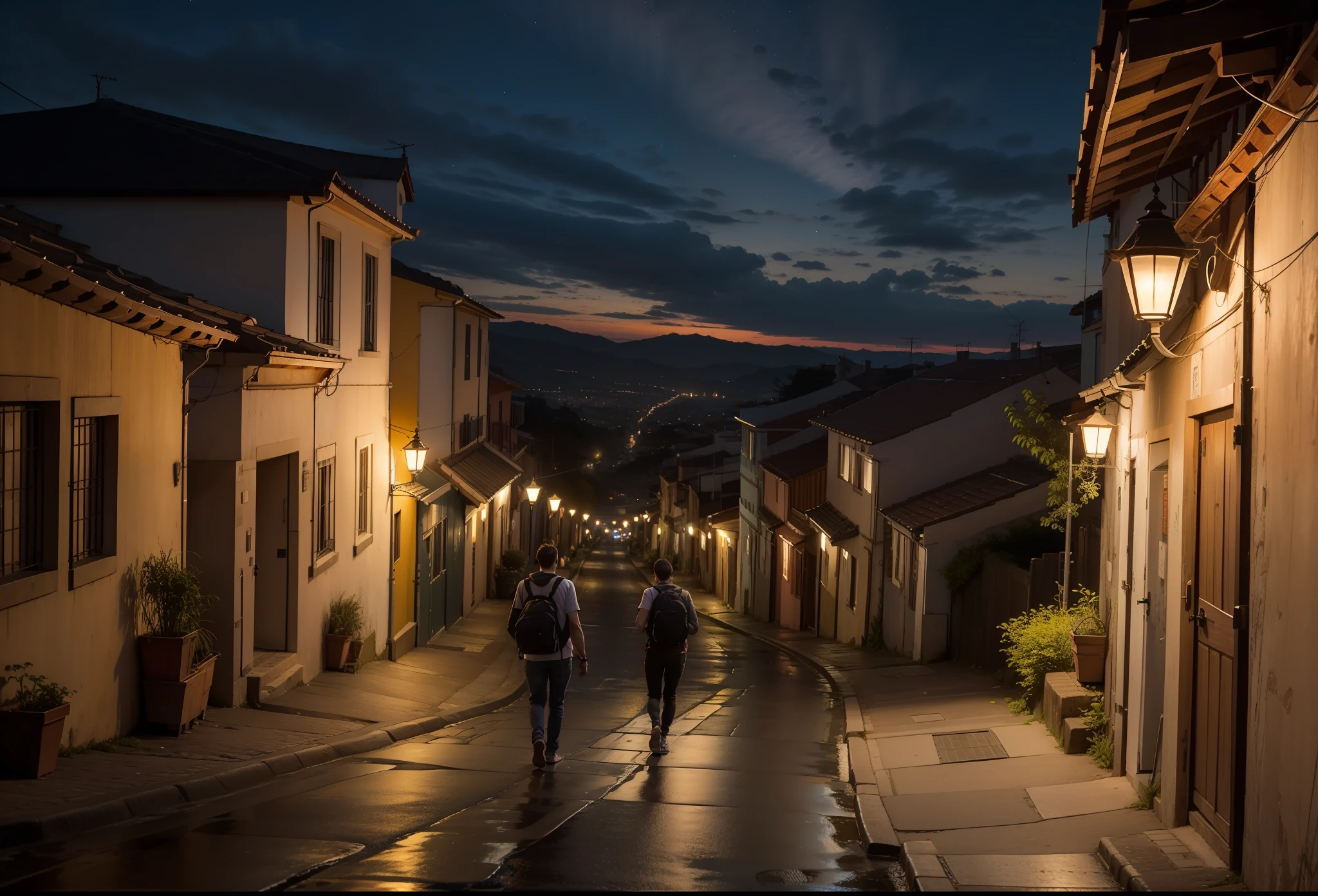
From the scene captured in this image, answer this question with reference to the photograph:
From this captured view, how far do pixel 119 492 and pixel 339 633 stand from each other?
20.0 feet

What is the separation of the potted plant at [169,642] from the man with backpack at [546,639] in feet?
9.32

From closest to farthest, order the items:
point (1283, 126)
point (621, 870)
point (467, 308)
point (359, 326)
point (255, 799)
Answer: point (1283, 126) < point (621, 870) < point (255, 799) < point (359, 326) < point (467, 308)

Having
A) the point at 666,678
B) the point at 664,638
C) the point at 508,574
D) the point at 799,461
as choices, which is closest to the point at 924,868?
→ the point at 664,638

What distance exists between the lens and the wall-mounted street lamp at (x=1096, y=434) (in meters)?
11.8

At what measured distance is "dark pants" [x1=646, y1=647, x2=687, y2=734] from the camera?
36.0 feet

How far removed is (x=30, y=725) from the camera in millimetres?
7578

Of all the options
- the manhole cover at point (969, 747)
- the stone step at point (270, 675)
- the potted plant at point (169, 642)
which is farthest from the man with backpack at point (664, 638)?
the stone step at point (270, 675)

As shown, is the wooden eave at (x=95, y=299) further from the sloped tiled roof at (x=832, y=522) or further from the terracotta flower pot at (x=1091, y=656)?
the sloped tiled roof at (x=832, y=522)

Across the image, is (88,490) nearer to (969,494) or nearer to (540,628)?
(540,628)

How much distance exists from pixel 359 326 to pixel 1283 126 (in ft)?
43.8

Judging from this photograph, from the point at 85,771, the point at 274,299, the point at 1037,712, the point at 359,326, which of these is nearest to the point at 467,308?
the point at 359,326

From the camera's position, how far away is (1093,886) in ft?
20.6

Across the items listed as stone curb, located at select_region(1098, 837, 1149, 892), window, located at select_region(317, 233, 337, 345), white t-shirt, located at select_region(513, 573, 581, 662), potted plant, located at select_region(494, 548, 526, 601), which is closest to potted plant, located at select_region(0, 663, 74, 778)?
white t-shirt, located at select_region(513, 573, 581, 662)

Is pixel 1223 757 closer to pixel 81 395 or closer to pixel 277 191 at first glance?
pixel 81 395
